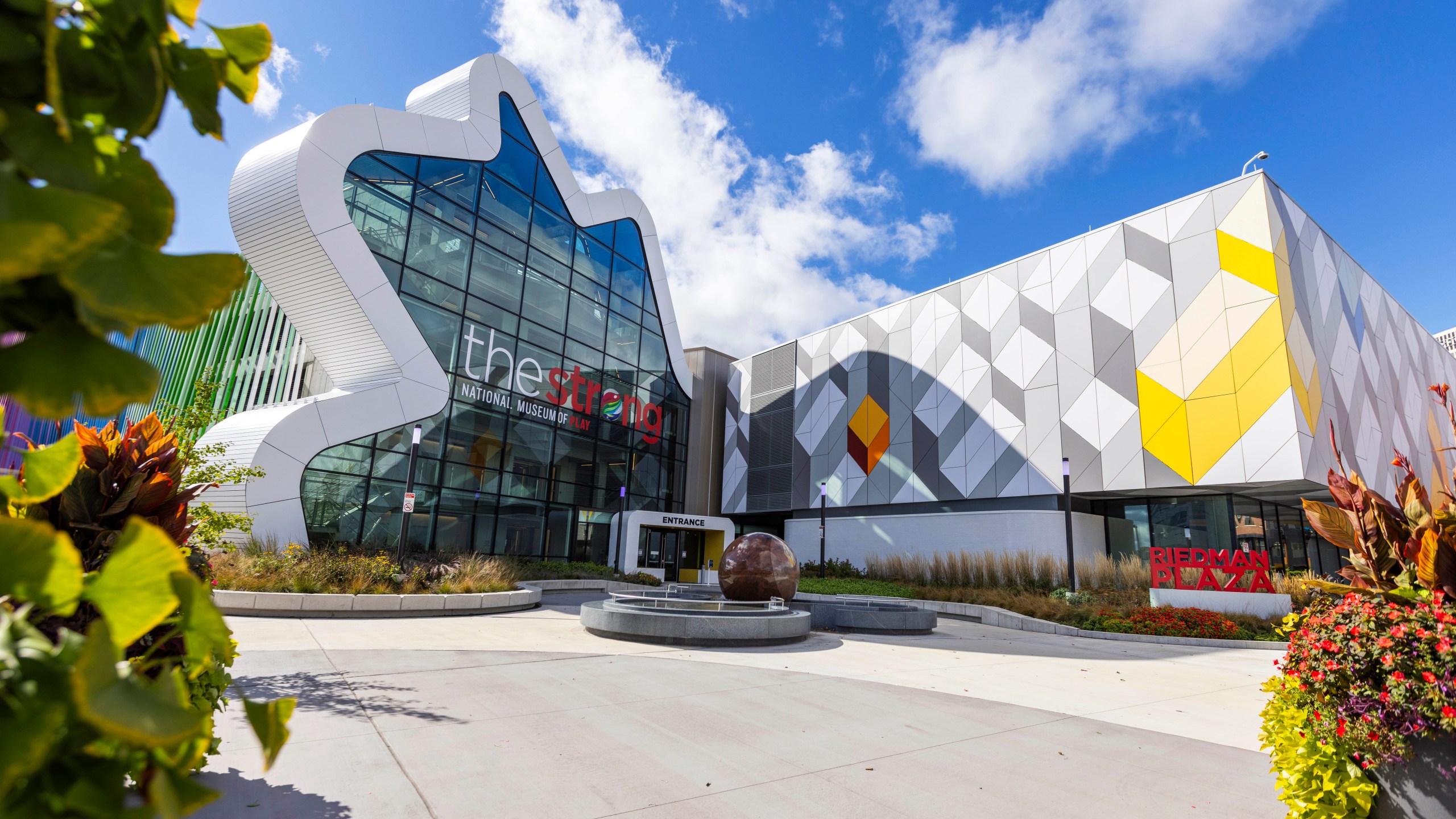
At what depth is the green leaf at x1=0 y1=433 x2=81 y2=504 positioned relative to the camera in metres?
1.20

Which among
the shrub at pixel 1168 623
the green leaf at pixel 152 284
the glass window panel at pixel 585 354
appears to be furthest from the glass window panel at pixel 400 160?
the green leaf at pixel 152 284

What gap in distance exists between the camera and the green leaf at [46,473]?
3.94 ft

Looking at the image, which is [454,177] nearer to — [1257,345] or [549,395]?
[549,395]

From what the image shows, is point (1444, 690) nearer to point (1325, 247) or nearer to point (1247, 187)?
point (1247, 187)

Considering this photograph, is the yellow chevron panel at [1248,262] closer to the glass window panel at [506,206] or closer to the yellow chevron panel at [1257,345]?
the yellow chevron panel at [1257,345]

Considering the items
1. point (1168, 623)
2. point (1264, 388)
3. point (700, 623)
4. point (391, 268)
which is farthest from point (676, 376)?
point (700, 623)

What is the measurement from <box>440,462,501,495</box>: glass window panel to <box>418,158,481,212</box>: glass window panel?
34.2ft

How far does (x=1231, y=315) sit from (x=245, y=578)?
28910 millimetres

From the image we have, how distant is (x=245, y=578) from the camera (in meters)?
15.1

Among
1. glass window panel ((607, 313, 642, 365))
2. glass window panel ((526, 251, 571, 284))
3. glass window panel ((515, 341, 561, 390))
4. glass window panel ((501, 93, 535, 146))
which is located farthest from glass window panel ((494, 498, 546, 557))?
glass window panel ((501, 93, 535, 146))

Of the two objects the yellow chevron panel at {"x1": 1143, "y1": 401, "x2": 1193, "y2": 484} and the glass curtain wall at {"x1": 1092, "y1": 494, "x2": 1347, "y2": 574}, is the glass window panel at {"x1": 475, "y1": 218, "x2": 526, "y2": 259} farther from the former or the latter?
the glass curtain wall at {"x1": 1092, "y1": 494, "x2": 1347, "y2": 574}

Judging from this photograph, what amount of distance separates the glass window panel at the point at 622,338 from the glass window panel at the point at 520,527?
8.81 m

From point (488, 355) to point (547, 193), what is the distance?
29.4ft

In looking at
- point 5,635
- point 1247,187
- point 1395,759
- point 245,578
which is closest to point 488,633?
point 245,578
